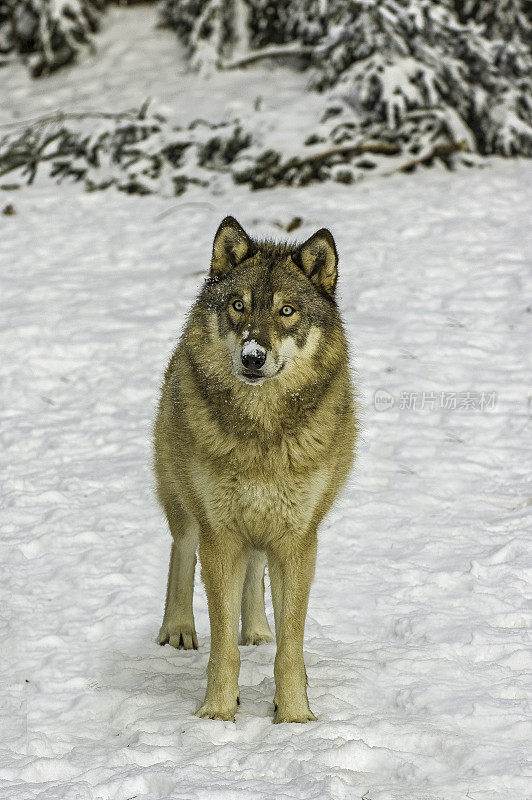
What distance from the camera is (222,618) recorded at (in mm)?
4074

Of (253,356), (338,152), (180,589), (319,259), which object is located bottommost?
(180,589)

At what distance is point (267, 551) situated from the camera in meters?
4.18

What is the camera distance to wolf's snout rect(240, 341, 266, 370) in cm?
377

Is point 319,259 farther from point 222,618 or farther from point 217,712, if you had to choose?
point 217,712

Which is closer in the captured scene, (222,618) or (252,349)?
(252,349)

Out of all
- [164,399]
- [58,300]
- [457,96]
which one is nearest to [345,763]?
[164,399]

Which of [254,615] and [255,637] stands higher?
[254,615]

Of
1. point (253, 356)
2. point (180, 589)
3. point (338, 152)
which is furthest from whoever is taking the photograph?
point (338, 152)

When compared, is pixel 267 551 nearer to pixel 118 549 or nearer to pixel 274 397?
pixel 274 397

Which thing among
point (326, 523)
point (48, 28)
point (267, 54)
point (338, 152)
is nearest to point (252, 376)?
point (326, 523)

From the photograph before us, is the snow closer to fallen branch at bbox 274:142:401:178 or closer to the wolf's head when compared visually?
the wolf's head

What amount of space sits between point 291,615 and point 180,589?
36.5 inches

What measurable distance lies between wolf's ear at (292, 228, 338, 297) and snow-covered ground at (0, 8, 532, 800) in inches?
75.1

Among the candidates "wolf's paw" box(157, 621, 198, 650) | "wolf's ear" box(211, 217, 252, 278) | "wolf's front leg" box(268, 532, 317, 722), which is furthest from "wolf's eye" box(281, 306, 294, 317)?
"wolf's paw" box(157, 621, 198, 650)
